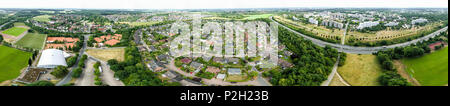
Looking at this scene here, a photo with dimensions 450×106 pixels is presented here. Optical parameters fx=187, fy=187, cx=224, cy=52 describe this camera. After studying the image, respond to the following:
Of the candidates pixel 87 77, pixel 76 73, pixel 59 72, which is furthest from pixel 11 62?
pixel 87 77

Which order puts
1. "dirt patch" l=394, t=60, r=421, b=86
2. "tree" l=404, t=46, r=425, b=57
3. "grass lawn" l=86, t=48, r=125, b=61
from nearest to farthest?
"dirt patch" l=394, t=60, r=421, b=86 → "tree" l=404, t=46, r=425, b=57 → "grass lawn" l=86, t=48, r=125, b=61

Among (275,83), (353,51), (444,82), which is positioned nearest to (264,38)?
(353,51)

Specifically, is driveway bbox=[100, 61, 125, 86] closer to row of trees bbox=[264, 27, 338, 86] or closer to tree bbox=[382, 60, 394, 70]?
row of trees bbox=[264, 27, 338, 86]

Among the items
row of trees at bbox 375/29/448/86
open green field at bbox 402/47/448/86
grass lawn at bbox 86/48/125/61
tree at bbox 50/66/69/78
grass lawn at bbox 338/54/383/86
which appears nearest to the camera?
open green field at bbox 402/47/448/86

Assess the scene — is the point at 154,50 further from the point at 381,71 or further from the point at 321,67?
the point at 381,71

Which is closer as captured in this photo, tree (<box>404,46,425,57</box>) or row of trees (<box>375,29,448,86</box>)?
row of trees (<box>375,29,448,86</box>)

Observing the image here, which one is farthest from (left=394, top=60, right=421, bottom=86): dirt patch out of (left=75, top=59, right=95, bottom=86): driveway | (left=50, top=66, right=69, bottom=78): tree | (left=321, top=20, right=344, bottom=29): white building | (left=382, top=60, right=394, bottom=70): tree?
(left=50, top=66, right=69, bottom=78): tree
